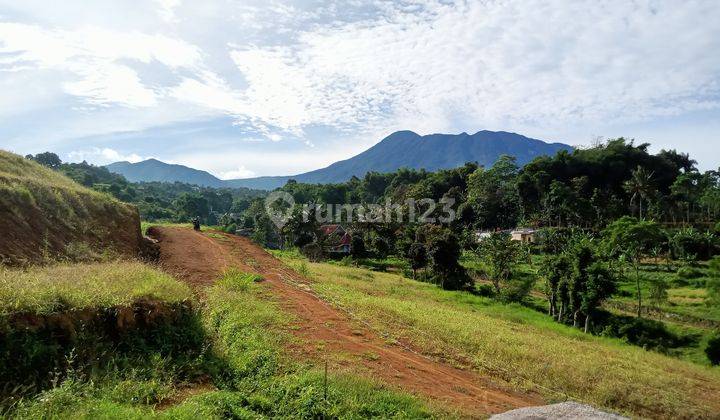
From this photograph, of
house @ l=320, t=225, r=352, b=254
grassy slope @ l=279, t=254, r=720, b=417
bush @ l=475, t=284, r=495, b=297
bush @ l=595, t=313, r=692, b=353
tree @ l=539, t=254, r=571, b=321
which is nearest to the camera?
grassy slope @ l=279, t=254, r=720, b=417

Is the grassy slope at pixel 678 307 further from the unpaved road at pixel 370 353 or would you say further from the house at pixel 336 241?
the unpaved road at pixel 370 353

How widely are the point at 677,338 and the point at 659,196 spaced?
5030 centimetres

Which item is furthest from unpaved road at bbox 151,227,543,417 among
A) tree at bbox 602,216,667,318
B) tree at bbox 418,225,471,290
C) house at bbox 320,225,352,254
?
tree at bbox 602,216,667,318

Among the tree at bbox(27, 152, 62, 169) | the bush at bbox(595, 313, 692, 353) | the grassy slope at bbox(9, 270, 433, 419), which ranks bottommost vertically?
the bush at bbox(595, 313, 692, 353)

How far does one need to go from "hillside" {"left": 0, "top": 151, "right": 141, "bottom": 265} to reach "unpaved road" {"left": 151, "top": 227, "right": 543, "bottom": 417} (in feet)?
6.80

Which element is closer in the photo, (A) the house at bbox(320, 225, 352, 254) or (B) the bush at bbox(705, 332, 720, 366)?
(B) the bush at bbox(705, 332, 720, 366)

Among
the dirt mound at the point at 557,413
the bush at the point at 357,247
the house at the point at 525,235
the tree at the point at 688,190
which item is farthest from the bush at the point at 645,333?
the tree at the point at 688,190

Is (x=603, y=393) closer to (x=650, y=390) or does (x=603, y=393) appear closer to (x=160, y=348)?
(x=650, y=390)

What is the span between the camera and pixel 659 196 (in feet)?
228

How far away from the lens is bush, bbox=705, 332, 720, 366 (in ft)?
81.8

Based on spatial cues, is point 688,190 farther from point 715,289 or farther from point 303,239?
point 303,239

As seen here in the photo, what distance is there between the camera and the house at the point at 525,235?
213 ft

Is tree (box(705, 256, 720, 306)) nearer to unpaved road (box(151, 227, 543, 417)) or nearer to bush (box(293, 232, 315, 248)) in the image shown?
unpaved road (box(151, 227, 543, 417))

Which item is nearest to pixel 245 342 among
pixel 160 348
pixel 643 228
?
pixel 160 348
